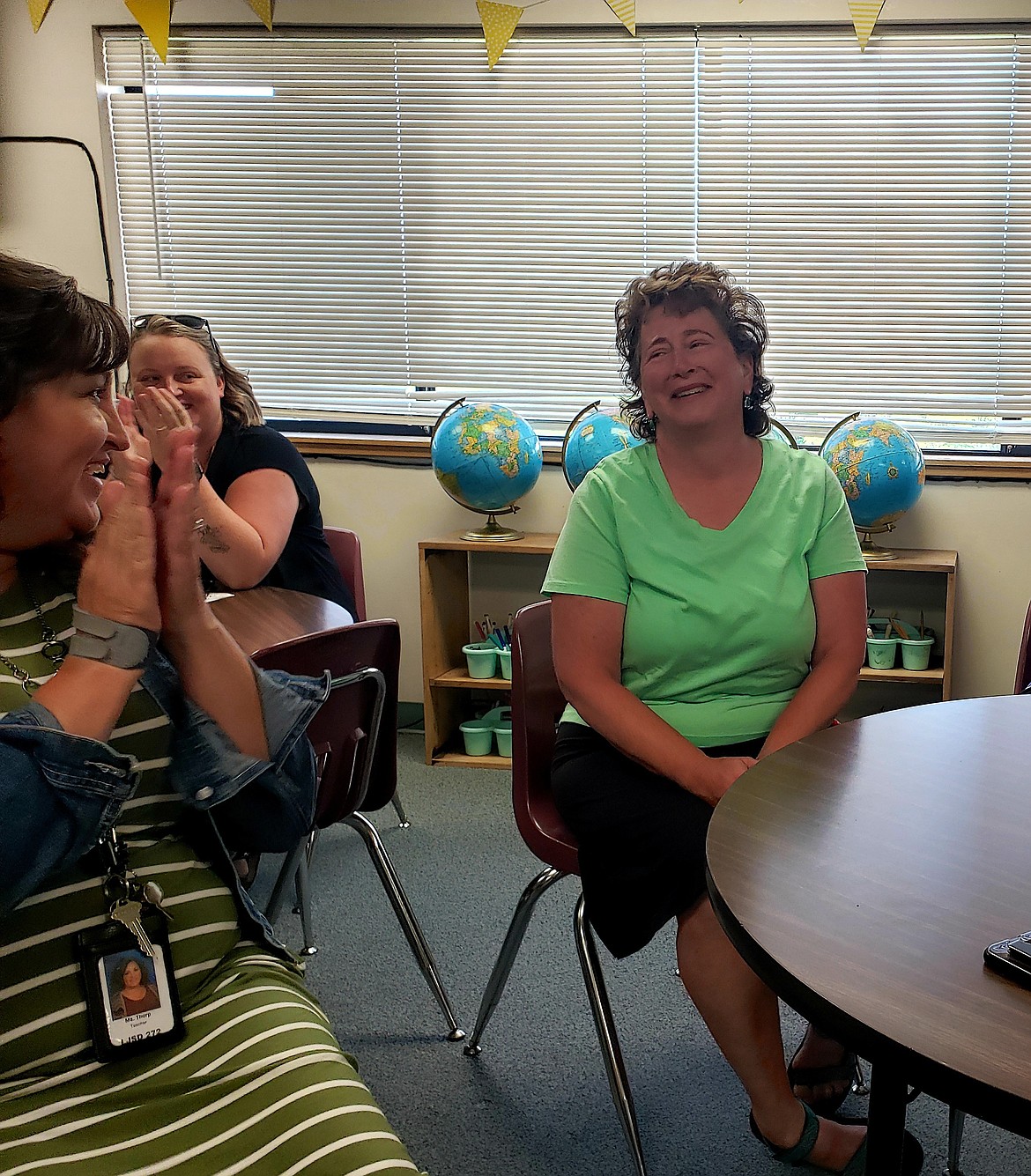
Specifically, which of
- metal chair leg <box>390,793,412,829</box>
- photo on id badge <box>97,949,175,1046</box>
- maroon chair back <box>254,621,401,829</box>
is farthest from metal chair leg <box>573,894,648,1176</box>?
metal chair leg <box>390,793,412,829</box>

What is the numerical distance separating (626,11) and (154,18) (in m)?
1.57

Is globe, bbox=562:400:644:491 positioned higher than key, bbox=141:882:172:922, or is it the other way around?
globe, bbox=562:400:644:491

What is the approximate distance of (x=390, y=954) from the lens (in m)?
2.42

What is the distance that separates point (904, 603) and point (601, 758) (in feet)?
7.22

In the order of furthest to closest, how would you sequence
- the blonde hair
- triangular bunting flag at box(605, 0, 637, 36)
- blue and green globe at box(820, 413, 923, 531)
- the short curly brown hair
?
triangular bunting flag at box(605, 0, 637, 36) < blue and green globe at box(820, 413, 923, 531) < the blonde hair < the short curly brown hair

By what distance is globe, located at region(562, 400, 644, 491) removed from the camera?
3402 millimetres

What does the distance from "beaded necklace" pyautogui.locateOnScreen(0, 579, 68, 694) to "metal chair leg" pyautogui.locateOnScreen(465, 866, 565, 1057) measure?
37.4 inches

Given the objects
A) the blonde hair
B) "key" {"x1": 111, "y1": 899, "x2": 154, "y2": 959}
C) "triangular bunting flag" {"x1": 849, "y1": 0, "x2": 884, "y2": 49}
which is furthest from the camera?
"triangular bunting flag" {"x1": 849, "y1": 0, "x2": 884, "y2": 49}

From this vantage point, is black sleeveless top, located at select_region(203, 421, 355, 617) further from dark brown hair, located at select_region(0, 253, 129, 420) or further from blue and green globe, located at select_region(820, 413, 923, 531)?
blue and green globe, located at select_region(820, 413, 923, 531)

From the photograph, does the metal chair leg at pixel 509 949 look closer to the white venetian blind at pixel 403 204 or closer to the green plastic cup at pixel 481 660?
the green plastic cup at pixel 481 660

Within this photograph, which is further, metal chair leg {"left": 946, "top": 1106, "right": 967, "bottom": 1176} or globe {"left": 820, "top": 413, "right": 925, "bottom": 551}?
globe {"left": 820, "top": 413, "right": 925, "bottom": 551}

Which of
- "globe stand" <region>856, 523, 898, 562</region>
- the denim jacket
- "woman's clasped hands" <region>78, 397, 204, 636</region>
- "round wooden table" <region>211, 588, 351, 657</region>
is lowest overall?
"globe stand" <region>856, 523, 898, 562</region>

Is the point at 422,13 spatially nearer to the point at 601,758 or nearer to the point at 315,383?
the point at 315,383

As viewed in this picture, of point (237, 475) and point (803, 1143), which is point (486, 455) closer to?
point (237, 475)
